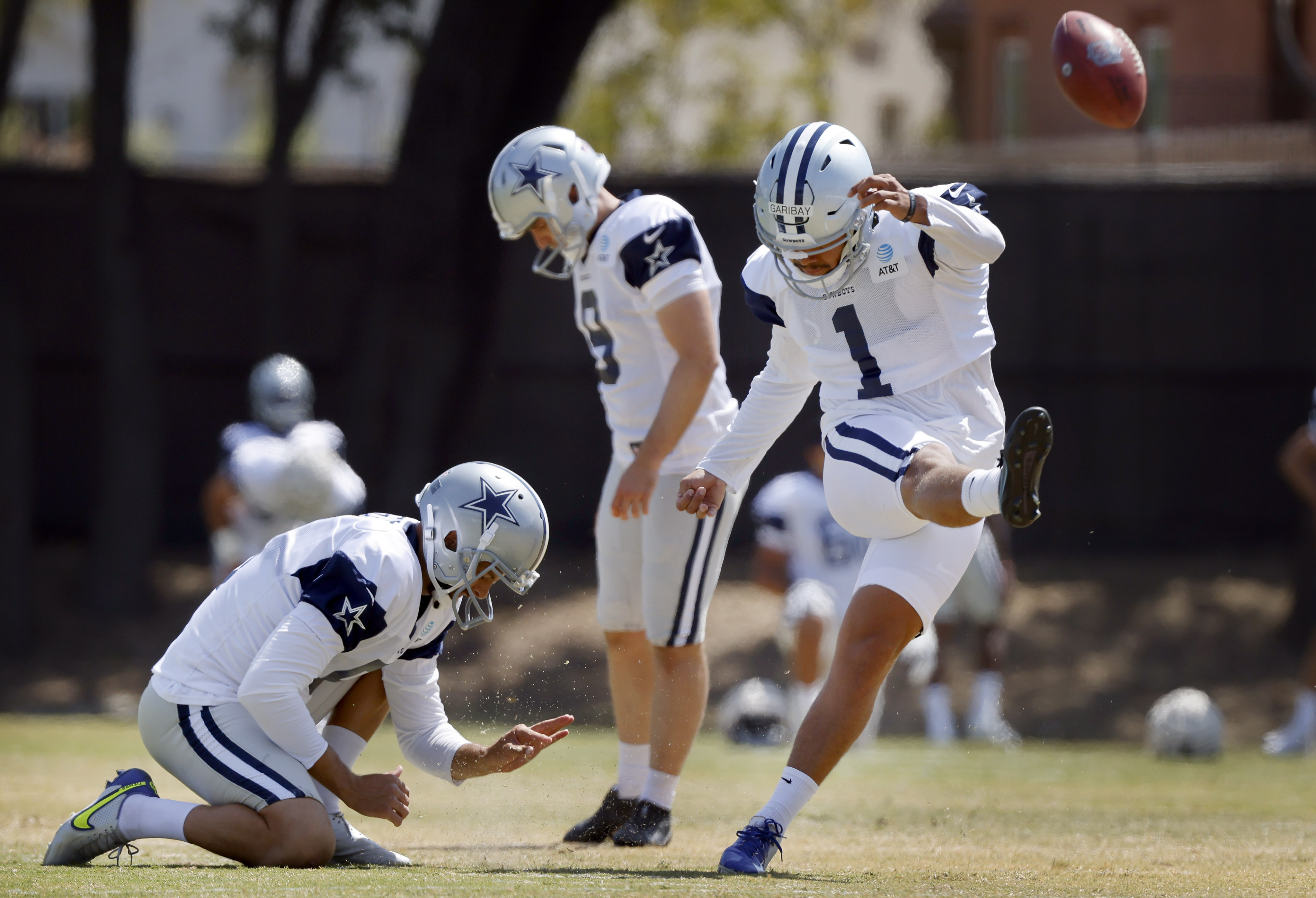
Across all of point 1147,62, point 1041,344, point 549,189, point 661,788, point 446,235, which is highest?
point 1147,62

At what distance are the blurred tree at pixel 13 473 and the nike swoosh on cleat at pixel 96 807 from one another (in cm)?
887

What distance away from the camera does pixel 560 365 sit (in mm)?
13867

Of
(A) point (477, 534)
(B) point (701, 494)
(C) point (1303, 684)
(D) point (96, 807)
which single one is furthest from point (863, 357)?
(C) point (1303, 684)

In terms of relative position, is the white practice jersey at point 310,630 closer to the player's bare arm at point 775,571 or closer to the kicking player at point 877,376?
the kicking player at point 877,376

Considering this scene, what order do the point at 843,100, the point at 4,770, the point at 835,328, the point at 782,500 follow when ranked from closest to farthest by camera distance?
the point at 835,328
the point at 4,770
the point at 782,500
the point at 843,100

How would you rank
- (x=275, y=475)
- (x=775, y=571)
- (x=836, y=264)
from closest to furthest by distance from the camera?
1. (x=836, y=264)
2. (x=275, y=475)
3. (x=775, y=571)

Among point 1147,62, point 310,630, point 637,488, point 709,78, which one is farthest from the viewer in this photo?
point 709,78

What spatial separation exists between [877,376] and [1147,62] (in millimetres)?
19028

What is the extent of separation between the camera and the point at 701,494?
4.78 meters

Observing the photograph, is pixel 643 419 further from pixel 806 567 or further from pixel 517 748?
pixel 806 567

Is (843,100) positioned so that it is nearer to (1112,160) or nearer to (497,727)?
(1112,160)

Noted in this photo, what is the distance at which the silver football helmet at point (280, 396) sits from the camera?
9.42m

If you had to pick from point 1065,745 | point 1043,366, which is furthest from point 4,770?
point 1043,366

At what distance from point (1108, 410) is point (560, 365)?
4.71 metres
